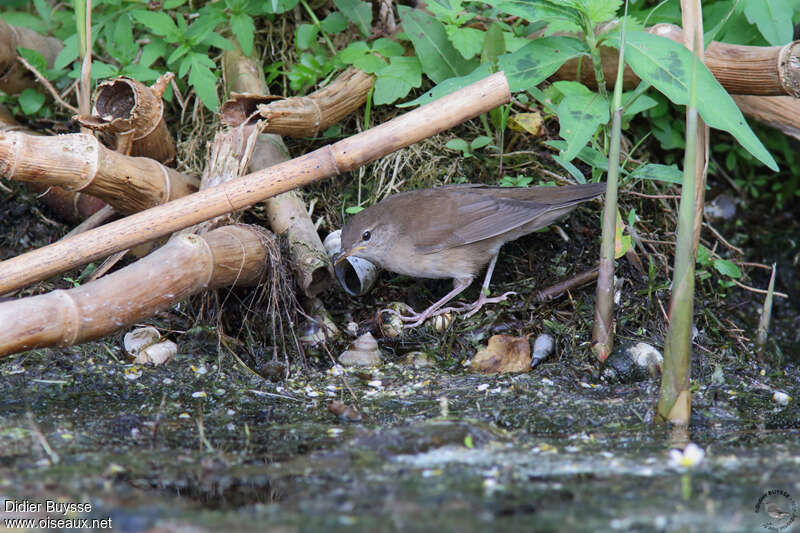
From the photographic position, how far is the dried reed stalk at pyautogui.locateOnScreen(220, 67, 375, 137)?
4461mm

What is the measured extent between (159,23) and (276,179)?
1751mm

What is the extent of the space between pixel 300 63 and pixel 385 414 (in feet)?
8.67

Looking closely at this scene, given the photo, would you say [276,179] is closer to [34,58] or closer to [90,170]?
[90,170]

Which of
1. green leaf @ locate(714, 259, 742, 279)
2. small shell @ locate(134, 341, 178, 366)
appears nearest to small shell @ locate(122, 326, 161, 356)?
small shell @ locate(134, 341, 178, 366)

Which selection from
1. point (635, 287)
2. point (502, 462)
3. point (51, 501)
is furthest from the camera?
point (635, 287)

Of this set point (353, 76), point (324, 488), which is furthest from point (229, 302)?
point (324, 488)

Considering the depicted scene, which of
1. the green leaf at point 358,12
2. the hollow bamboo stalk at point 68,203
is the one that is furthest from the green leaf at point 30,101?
the green leaf at point 358,12

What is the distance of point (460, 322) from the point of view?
444 cm

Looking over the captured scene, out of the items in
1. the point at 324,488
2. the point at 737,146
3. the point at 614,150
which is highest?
the point at 614,150

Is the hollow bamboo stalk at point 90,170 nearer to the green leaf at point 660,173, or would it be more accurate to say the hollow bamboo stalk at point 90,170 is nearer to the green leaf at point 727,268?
the green leaf at point 660,173

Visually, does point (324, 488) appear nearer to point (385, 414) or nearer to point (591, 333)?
point (385, 414)

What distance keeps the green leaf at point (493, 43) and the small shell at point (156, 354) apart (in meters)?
2.27

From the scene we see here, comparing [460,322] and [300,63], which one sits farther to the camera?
[300,63]

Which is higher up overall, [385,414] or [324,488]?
[324,488]
